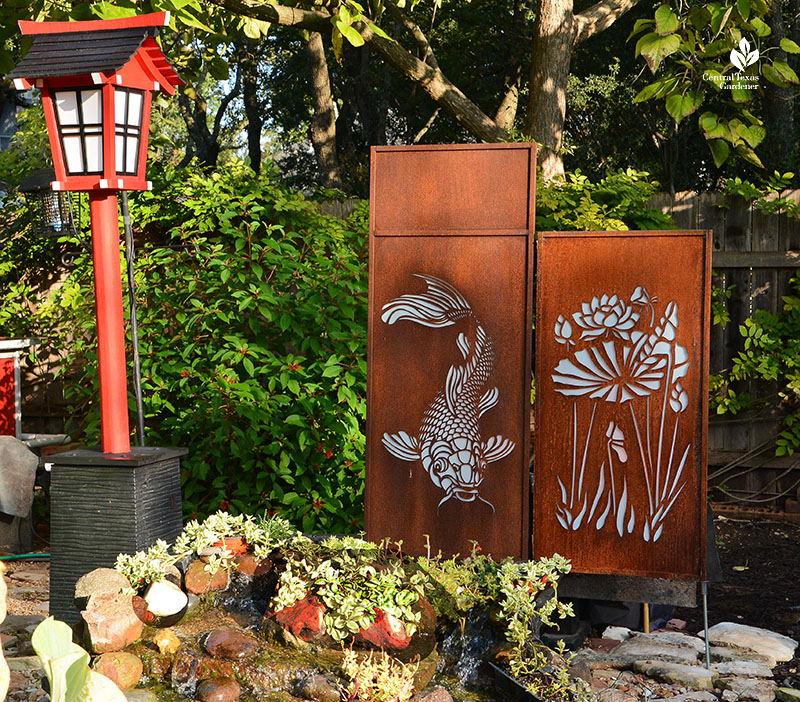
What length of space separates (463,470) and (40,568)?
2804 millimetres

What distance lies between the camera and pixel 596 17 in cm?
632

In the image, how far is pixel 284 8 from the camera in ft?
18.2

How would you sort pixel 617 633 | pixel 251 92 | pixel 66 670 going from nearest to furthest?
pixel 66 670
pixel 617 633
pixel 251 92

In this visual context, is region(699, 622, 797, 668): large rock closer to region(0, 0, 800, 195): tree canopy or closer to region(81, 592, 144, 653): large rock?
region(0, 0, 800, 195): tree canopy

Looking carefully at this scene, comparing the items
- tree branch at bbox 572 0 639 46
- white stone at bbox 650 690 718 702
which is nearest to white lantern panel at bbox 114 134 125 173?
white stone at bbox 650 690 718 702

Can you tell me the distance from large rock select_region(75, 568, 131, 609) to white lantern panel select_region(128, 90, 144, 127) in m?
1.73

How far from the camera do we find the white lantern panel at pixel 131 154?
11.1 feet

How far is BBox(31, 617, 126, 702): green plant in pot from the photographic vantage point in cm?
65

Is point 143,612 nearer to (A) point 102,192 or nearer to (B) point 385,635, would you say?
(B) point 385,635

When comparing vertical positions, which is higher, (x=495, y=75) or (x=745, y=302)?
(x=495, y=75)

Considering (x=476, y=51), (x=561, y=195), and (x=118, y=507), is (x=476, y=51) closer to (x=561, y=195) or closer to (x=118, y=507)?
(x=561, y=195)

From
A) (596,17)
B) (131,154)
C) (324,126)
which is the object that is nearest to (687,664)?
(131,154)

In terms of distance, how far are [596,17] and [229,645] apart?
17.4 feet

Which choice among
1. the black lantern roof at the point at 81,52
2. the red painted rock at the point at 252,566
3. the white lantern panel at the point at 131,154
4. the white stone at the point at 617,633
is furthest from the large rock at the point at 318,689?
the black lantern roof at the point at 81,52
